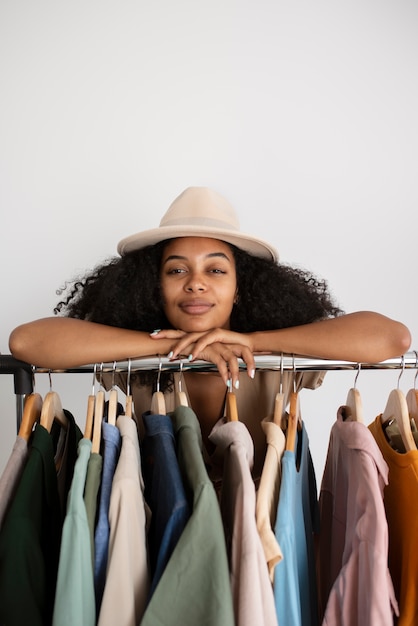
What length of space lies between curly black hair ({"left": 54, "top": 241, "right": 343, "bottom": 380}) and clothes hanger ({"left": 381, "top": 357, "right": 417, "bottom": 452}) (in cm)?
49

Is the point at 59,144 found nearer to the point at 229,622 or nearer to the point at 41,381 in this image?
the point at 41,381

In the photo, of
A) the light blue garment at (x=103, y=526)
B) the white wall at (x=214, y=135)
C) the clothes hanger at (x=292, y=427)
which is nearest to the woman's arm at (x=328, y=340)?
the clothes hanger at (x=292, y=427)

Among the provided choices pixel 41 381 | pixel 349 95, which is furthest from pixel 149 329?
pixel 349 95

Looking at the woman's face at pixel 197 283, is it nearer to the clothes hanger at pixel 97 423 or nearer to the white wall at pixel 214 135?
the clothes hanger at pixel 97 423

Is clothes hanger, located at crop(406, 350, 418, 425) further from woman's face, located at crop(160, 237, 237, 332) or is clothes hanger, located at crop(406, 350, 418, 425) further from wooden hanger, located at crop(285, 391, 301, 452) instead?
Result: woman's face, located at crop(160, 237, 237, 332)

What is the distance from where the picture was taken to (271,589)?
0.94 metres

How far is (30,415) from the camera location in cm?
114

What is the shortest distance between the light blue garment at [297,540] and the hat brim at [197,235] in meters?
0.51

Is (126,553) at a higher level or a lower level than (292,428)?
lower

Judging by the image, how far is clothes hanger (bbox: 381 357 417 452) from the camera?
1.10 meters

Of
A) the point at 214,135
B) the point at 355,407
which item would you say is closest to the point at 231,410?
the point at 355,407

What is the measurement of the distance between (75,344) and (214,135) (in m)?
1.02

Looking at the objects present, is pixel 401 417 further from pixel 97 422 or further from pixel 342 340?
pixel 97 422

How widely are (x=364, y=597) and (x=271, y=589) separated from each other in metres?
0.14
